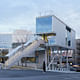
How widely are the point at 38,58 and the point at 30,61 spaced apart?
2.89m

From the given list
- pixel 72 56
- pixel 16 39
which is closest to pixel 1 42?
pixel 16 39

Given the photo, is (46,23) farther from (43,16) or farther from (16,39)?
(16,39)

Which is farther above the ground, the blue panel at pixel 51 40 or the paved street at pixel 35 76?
the blue panel at pixel 51 40

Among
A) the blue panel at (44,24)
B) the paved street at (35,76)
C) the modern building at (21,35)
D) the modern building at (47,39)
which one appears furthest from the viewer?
the modern building at (21,35)

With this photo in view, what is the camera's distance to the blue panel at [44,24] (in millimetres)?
34062

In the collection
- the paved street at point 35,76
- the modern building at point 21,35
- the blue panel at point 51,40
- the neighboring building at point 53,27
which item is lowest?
the paved street at point 35,76

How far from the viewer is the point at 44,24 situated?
3466 cm

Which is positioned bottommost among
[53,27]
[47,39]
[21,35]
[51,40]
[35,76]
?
[35,76]

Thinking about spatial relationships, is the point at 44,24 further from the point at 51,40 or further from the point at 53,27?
the point at 51,40

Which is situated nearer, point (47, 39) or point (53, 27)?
point (53, 27)

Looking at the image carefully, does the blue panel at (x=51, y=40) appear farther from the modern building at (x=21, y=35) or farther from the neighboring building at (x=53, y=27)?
the modern building at (x=21, y=35)

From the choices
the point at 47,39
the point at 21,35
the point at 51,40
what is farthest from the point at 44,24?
the point at 21,35

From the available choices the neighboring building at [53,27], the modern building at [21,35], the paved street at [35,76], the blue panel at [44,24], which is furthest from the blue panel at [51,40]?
the modern building at [21,35]

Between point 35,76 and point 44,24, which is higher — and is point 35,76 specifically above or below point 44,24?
below
